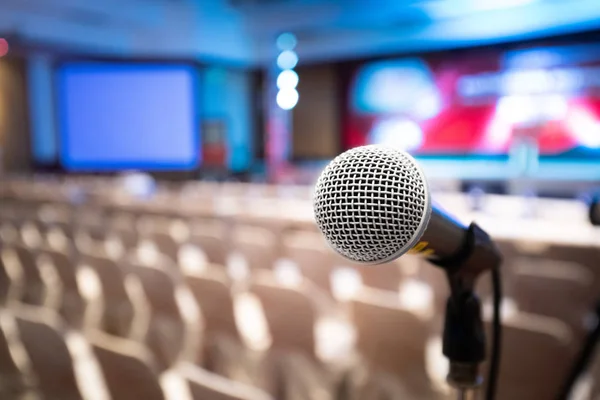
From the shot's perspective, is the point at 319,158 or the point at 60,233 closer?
the point at 60,233

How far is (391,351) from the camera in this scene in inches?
83.0

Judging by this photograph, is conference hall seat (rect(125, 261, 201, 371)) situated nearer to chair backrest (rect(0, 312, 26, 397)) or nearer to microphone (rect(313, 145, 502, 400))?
chair backrest (rect(0, 312, 26, 397))

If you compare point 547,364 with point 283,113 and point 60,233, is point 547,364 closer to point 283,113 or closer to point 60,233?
point 60,233

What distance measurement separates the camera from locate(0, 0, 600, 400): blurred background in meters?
2.12

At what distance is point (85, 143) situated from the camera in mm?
10094

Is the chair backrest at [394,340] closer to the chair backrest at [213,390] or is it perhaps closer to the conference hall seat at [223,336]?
the conference hall seat at [223,336]

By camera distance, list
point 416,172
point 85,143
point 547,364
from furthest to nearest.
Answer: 1. point 85,143
2. point 547,364
3. point 416,172

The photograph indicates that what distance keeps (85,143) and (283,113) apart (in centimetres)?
450

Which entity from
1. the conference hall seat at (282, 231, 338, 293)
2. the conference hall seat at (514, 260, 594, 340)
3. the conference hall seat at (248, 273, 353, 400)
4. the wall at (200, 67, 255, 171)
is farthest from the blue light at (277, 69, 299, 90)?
the conference hall seat at (514, 260, 594, 340)

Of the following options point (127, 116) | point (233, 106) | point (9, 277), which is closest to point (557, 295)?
point (9, 277)

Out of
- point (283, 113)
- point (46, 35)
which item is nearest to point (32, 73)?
point (46, 35)

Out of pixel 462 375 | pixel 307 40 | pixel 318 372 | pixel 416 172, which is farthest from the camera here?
pixel 307 40

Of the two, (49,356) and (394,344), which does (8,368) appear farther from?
→ (394,344)

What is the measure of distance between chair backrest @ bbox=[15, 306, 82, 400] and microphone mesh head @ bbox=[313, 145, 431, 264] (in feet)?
4.91
